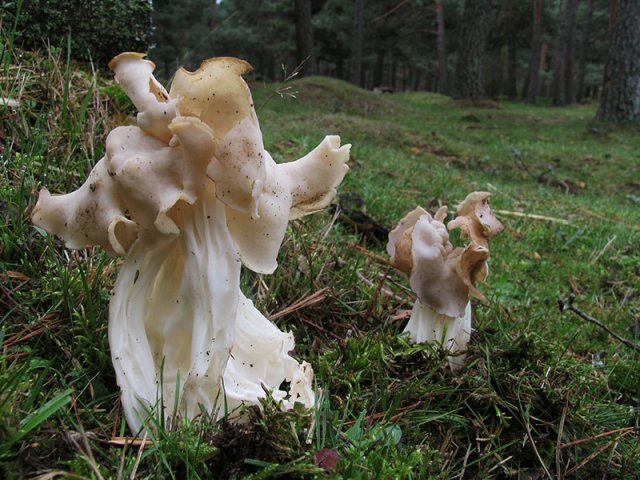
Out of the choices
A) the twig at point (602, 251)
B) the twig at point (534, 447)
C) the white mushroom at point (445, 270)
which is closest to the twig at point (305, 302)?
the white mushroom at point (445, 270)

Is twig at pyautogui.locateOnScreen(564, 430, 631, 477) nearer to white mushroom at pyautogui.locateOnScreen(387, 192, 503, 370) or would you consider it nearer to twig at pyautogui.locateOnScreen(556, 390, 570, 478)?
twig at pyautogui.locateOnScreen(556, 390, 570, 478)

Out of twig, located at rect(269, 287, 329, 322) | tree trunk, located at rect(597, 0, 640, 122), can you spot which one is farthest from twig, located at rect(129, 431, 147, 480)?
tree trunk, located at rect(597, 0, 640, 122)

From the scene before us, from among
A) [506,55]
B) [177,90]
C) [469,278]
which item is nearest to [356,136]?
[469,278]

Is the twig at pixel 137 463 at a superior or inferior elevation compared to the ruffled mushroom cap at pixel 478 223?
inferior

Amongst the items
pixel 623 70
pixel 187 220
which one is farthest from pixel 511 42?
pixel 187 220

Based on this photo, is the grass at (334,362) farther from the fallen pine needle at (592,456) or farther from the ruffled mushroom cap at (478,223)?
the ruffled mushroom cap at (478,223)

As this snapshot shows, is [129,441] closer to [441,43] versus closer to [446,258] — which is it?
[446,258]
